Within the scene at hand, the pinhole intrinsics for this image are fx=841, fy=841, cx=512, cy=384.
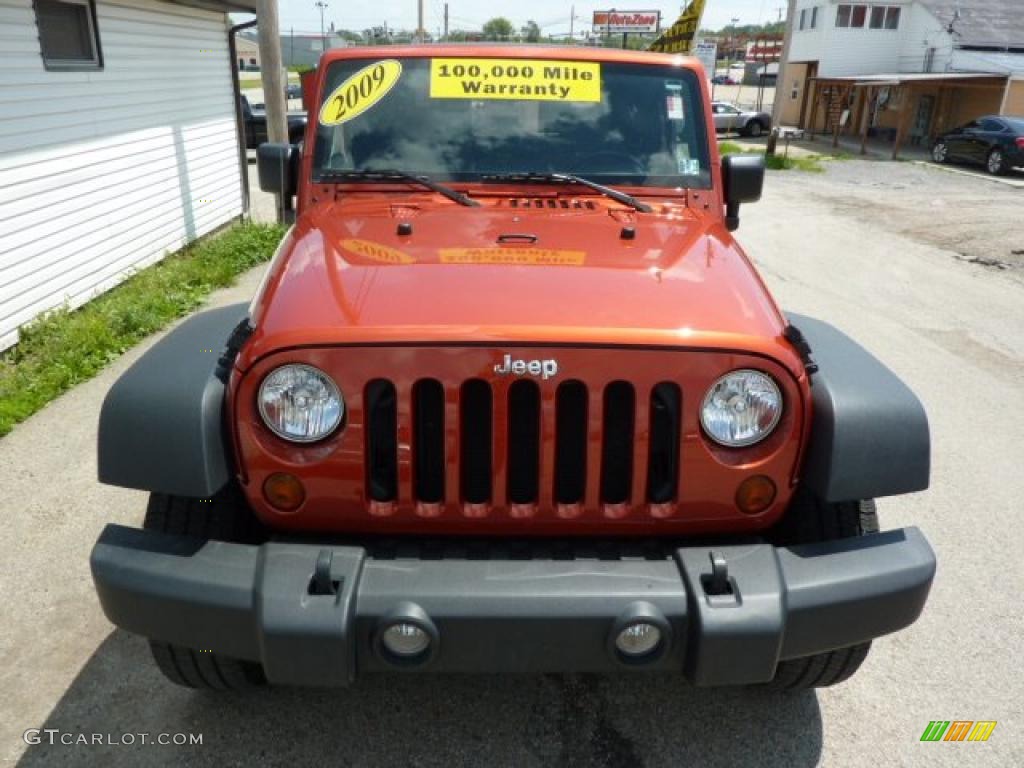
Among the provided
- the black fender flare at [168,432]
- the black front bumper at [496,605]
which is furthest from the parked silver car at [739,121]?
the black fender flare at [168,432]

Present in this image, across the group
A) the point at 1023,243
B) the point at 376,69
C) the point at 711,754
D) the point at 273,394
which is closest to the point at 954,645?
the point at 711,754

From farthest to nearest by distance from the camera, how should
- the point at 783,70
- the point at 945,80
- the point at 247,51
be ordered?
the point at 247,51 → the point at 945,80 → the point at 783,70

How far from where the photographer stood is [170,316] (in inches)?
266

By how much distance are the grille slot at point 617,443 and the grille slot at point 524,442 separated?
18 cm

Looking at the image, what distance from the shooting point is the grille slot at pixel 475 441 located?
2.13 metres

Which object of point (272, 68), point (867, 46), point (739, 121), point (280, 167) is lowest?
point (739, 121)

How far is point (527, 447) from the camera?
7.20ft

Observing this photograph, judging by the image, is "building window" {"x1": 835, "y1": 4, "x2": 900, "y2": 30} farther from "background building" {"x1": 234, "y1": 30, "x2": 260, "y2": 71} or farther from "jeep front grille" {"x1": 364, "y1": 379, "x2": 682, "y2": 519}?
"jeep front grille" {"x1": 364, "y1": 379, "x2": 682, "y2": 519}

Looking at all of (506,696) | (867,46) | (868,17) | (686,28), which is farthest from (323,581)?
(868,17)

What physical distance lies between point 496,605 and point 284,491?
0.65 m

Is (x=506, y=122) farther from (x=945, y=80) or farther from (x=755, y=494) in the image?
(x=945, y=80)

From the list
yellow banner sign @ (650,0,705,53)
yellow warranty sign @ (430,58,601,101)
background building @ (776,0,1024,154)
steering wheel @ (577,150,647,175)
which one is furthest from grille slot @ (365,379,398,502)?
background building @ (776,0,1024,154)

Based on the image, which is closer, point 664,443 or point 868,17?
point 664,443

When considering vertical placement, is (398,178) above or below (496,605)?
above
